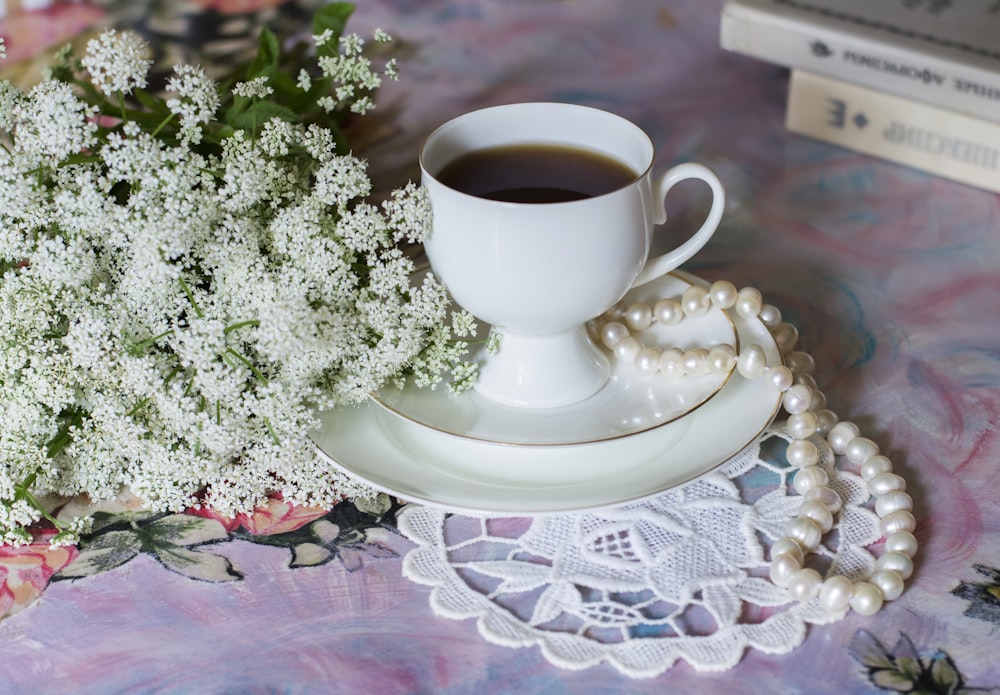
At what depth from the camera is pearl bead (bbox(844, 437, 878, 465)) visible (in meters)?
0.67

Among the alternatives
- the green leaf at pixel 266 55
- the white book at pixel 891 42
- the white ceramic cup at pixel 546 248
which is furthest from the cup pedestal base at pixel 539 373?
the white book at pixel 891 42

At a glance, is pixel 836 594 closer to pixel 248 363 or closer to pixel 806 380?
pixel 806 380

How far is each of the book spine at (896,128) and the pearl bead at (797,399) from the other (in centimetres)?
47

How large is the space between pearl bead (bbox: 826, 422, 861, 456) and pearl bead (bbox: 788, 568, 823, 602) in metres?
0.13

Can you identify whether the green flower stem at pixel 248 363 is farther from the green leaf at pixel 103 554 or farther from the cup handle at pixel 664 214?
→ the cup handle at pixel 664 214

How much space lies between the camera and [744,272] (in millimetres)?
918

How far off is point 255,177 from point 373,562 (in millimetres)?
252

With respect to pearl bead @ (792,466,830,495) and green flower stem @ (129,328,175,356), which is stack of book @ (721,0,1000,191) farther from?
green flower stem @ (129,328,175,356)

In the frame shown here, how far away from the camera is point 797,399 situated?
68 cm

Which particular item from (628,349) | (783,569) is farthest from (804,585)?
(628,349)

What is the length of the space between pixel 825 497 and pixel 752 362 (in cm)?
10

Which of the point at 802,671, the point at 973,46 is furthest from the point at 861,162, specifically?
the point at 802,671

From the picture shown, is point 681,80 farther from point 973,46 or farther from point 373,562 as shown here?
point 373,562

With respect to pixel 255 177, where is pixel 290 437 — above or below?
below
